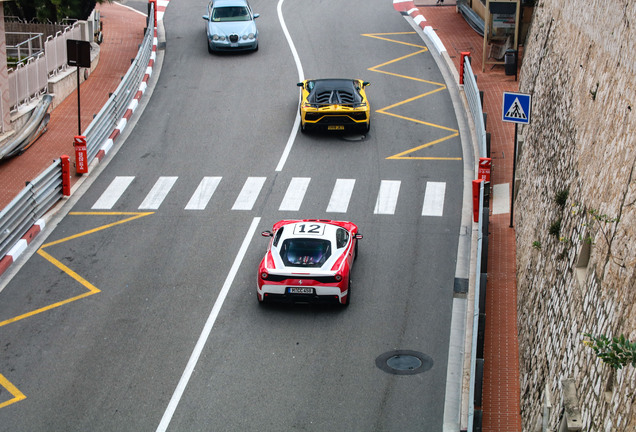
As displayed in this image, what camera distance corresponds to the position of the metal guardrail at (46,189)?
1967cm

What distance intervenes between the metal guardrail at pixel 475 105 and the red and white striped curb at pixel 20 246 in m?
11.2

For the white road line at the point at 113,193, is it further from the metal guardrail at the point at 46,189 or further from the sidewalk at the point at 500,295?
the sidewalk at the point at 500,295

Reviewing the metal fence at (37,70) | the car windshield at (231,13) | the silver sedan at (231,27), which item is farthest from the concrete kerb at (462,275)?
the metal fence at (37,70)

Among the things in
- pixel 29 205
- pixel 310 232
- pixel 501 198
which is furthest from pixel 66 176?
pixel 501 198

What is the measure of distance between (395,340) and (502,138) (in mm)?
11486

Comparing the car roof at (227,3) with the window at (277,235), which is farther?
the car roof at (227,3)

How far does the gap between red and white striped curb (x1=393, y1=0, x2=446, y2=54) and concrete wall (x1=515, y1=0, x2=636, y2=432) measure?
A: 16.6 m

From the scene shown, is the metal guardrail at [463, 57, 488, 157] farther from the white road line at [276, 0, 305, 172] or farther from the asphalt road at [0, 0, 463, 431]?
the white road line at [276, 0, 305, 172]

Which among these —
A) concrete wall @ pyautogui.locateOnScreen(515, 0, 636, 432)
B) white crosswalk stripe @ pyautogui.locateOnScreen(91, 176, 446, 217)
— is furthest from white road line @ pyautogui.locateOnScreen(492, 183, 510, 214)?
concrete wall @ pyautogui.locateOnScreen(515, 0, 636, 432)

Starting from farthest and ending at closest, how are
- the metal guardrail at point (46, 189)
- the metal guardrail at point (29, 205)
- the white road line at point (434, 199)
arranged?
the white road line at point (434, 199) < the metal guardrail at point (46, 189) < the metal guardrail at point (29, 205)

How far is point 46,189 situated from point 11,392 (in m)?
8.22

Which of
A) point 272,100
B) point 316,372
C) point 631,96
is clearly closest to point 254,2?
point 272,100

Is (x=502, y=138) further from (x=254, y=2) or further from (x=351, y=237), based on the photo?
(x=254, y=2)

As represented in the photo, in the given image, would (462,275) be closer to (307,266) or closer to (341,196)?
(307,266)
